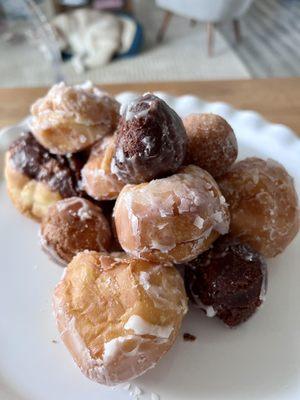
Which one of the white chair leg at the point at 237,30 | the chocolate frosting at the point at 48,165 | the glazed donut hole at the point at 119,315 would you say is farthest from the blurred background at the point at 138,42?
the glazed donut hole at the point at 119,315

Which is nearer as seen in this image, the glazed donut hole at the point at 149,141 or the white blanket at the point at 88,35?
the glazed donut hole at the point at 149,141

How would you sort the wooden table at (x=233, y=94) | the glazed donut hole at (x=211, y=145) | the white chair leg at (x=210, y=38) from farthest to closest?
the white chair leg at (x=210, y=38) → the wooden table at (x=233, y=94) → the glazed donut hole at (x=211, y=145)

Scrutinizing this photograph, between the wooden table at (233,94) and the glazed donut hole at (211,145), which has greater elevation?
the glazed donut hole at (211,145)

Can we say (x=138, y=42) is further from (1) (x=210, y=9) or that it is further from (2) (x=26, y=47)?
(2) (x=26, y=47)

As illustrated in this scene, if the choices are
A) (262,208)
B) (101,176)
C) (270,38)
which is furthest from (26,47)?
(262,208)

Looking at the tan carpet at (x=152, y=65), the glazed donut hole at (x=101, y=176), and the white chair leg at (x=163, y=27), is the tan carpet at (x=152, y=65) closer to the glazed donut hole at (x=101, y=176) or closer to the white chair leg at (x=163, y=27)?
the white chair leg at (x=163, y=27)

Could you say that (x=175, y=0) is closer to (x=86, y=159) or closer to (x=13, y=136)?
(x=13, y=136)

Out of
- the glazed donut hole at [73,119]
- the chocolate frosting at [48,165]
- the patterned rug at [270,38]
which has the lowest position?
the patterned rug at [270,38]
